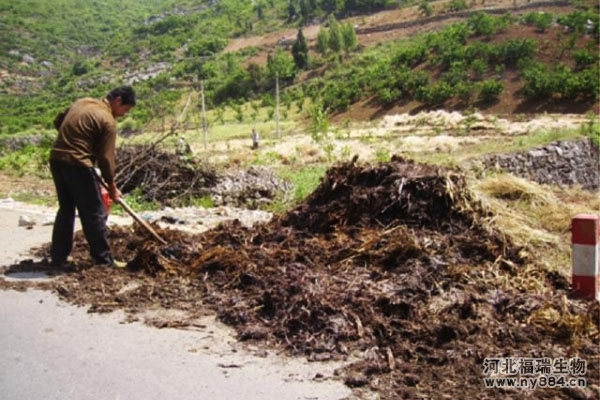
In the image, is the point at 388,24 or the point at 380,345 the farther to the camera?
the point at 388,24

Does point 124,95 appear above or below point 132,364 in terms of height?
above

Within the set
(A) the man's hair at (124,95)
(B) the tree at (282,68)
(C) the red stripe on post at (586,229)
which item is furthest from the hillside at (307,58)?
(C) the red stripe on post at (586,229)

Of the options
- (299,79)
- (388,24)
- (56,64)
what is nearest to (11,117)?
(299,79)

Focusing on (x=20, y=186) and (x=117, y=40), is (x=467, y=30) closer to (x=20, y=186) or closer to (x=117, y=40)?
(x=20, y=186)

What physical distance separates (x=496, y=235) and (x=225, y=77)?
2560 inches

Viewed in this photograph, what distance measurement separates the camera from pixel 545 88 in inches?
1388

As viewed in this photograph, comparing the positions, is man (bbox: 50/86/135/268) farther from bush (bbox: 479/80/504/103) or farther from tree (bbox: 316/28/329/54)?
tree (bbox: 316/28/329/54)

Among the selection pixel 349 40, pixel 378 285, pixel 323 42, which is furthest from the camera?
pixel 323 42

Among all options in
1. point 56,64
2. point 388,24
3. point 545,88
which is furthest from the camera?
point 56,64

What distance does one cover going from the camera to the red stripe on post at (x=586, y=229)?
5.62 m

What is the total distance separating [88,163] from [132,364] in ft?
9.19

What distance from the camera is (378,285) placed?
579 cm

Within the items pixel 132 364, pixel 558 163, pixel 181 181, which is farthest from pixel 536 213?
pixel 558 163

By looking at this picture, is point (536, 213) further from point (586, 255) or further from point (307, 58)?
point (307, 58)
